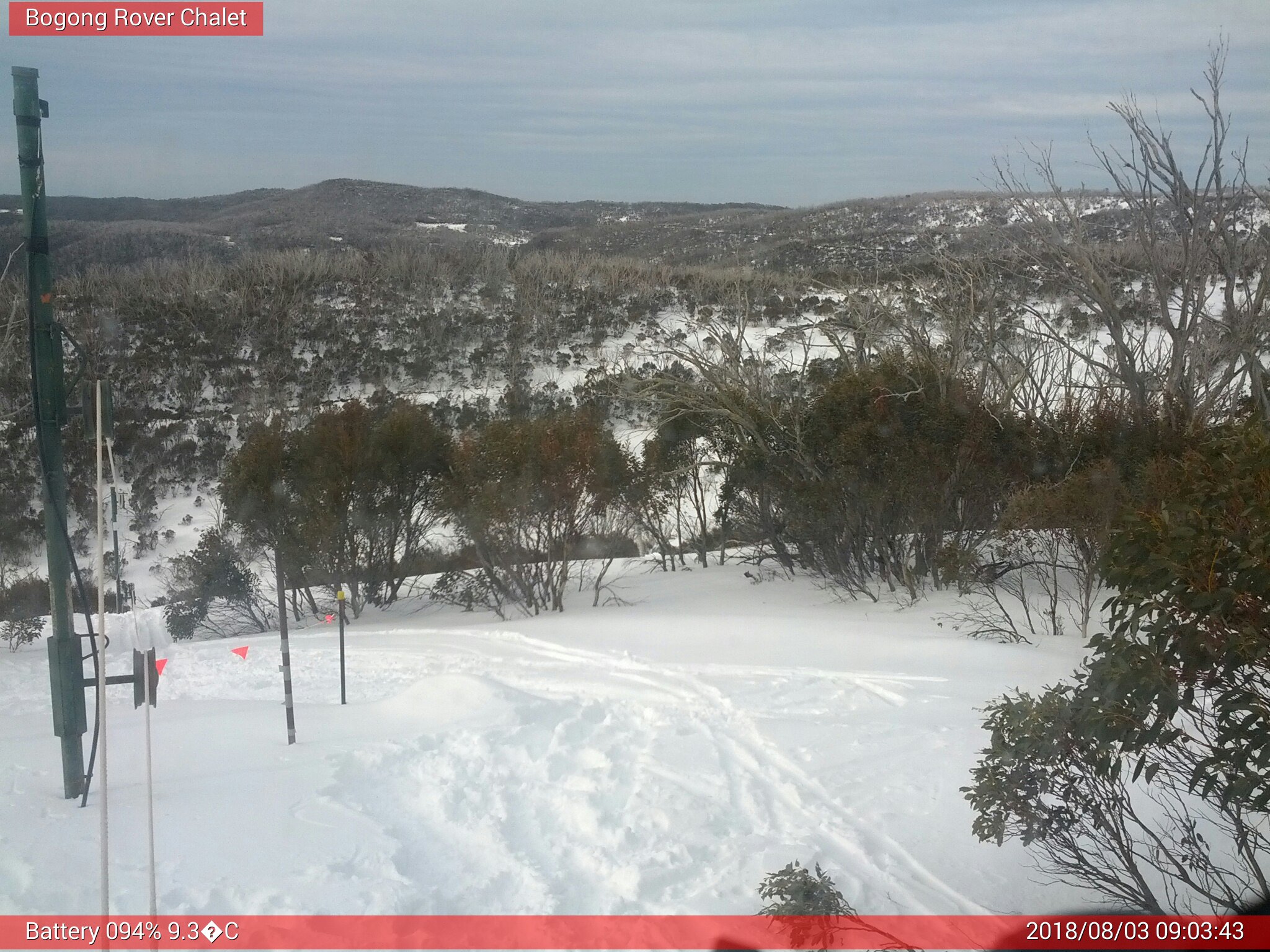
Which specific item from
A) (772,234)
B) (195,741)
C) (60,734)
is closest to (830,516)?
(195,741)

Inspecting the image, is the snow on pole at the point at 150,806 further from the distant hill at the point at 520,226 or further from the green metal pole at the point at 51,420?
the distant hill at the point at 520,226

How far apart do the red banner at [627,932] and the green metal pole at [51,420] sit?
167cm

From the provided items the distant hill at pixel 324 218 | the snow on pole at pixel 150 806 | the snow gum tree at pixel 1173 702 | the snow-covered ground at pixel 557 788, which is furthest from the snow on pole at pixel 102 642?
A: the distant hill at pixel 324 218

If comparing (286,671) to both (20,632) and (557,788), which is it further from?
(20,632)

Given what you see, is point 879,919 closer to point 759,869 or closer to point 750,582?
point 759,869

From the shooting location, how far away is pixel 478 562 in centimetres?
1602

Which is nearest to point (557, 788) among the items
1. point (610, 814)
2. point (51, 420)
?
point (610, 814)

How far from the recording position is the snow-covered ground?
4.45 m

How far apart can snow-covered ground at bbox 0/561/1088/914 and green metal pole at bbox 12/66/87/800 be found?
0.44 meters

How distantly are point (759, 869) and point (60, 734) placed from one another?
151 inches

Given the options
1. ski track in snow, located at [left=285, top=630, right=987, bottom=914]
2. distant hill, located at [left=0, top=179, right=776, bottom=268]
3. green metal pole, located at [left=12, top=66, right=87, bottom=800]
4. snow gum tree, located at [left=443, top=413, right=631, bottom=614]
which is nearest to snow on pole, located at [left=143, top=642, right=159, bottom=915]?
green metal pole, located at [left=12, top=66, right=87, bottom=800]

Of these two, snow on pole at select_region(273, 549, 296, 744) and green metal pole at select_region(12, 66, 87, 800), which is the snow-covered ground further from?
green metal pole at select_region(12, 66, 87, 800)

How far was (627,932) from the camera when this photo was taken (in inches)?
166

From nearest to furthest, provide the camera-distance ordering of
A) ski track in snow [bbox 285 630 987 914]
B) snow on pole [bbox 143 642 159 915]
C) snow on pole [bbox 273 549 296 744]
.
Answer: snow on pole [bbox 143 642 159 915] < ski track in snow [bbox 285 630 987 914] < snow on pole [bbox 273 549 296 744]
